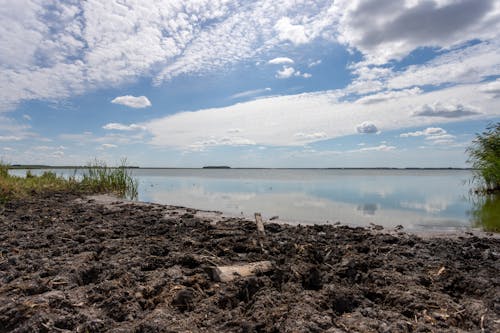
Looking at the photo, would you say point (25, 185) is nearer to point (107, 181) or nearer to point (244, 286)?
point (107, 181)

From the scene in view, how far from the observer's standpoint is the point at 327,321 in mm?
2408

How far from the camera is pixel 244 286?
3.01 meters

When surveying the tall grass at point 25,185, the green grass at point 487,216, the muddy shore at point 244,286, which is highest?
the tall grass at point 25,185

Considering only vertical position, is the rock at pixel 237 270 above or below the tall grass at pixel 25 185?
below

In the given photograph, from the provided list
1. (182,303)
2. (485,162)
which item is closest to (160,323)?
(182,303)

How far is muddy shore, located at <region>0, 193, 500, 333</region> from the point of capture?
2439 mm

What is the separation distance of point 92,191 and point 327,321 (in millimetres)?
15192

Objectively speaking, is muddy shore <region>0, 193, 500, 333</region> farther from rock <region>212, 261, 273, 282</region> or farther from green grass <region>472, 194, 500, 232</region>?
green grass <region>472, 194, 500, 232</region>

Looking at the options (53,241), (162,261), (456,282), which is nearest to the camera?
(456,282)

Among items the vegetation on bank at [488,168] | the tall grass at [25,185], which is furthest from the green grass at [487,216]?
the tall grass at [25,185]

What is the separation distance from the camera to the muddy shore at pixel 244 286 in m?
2.44

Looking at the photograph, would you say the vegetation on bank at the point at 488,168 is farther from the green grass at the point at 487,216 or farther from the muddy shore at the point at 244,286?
the muddy shore at the point at 244,286

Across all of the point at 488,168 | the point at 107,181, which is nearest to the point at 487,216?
the point at 488,168

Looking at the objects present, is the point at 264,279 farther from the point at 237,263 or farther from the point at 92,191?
the point at 92,191
